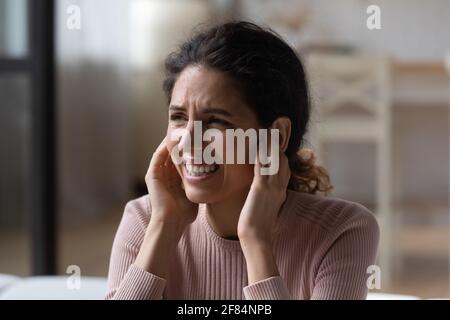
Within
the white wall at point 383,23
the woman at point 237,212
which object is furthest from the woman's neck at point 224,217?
the white wall at point 383,23

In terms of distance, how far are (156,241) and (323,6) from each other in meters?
2.87

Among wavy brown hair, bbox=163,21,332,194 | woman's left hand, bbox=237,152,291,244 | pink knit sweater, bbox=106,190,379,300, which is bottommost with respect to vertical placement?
pink knit sweater, bbox=106,190,379,300

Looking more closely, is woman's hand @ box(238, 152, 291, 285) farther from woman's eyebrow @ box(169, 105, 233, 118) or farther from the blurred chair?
the blurred chair

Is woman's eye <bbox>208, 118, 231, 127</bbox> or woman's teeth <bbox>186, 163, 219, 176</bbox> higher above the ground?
woman's eye <bbox>208, 118, 231, 127</bbox>

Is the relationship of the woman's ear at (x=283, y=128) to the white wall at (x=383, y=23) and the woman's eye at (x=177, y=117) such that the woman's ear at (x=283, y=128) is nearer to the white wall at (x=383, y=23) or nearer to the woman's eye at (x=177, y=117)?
the woman's eye at (x=177, y=117)

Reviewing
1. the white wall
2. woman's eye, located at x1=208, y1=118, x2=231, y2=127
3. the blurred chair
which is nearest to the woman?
woman's eye, located at x1=208, y1=118, x2=231, y2=127

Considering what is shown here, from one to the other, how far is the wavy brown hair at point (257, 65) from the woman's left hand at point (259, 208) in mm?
51

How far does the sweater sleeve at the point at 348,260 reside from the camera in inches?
27.8

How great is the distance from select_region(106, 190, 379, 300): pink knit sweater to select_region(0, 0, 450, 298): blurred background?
867mm

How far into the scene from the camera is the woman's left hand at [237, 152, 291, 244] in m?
0.68

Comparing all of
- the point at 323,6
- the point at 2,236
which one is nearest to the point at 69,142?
the point at 2,236

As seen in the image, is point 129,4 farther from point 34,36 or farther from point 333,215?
point 333,215

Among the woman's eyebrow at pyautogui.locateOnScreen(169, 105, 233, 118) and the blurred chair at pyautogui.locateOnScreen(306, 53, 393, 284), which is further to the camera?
the blurred chair at pyautogui.locateOnScreen(306, 53, 393, 284)

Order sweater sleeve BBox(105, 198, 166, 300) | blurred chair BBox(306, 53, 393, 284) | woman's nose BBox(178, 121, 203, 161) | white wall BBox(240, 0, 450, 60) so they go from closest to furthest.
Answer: woman's nose BBox(178, 121, 203, 161) < sweater sleeve BBox(105, 198, 166, 300) < blurred chair BBox(306, 53, 393, 284) < white wall BBox(240, 0, 450, 60)
